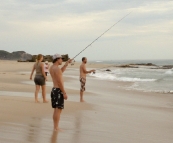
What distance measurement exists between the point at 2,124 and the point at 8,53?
10290 cm

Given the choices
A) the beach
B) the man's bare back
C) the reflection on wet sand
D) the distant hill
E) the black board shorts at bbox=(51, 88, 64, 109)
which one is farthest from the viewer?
the distant hill

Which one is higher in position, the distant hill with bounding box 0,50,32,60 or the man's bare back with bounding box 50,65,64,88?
the distant hill with bounding box 0,50,32,60

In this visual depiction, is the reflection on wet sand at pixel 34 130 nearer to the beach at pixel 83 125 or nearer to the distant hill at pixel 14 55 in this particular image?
the beach at pixel 83 125

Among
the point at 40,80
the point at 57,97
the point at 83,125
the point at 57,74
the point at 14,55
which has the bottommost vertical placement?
the point at 83,125

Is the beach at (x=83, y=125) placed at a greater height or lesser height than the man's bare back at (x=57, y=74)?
lesser

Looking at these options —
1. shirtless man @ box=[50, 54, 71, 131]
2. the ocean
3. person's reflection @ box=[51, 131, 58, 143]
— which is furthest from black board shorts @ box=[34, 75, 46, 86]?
the ocean

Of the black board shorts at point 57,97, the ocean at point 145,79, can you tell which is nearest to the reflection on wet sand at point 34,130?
the black board shorts at point 57,97

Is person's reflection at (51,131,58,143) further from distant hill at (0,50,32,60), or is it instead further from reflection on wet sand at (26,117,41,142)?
distant hill at (0,50,32,60)

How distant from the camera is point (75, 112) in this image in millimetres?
7004

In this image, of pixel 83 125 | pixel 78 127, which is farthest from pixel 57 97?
pixel 83 125

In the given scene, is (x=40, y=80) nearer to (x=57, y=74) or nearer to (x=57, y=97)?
(x=57, y=97)

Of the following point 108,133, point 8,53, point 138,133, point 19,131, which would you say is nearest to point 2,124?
point 19,131

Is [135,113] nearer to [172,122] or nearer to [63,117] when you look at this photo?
[172,122]

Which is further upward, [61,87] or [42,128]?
[61,87]
